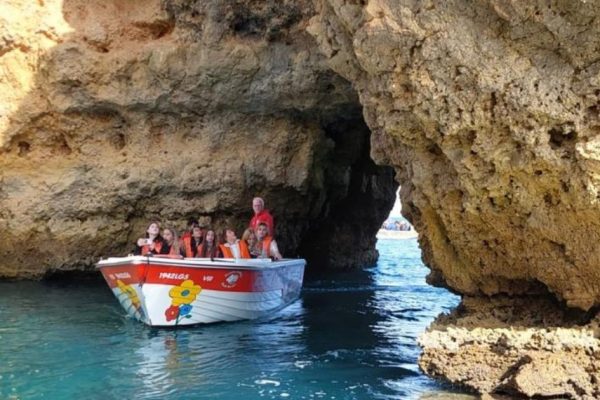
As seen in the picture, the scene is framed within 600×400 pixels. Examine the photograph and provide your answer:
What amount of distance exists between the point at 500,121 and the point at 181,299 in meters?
5.25

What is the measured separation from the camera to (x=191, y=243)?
11.3 m

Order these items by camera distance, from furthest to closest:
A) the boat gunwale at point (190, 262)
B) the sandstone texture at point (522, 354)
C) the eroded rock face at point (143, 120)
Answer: the eroded rock face at point (143, 120) < the boat gunwale at point (190, 262) < the sandstone texture at point (522, 354)

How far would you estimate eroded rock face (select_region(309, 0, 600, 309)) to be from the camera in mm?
5918

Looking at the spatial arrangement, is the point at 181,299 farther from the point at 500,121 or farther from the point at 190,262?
the point at 500,121

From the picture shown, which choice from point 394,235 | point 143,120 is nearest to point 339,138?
point 143,120

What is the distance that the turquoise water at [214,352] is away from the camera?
6.50 metres

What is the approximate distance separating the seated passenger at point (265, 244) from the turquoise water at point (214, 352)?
3.35 feet

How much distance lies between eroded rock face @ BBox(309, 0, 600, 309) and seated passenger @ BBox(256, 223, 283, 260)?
407 centimetres

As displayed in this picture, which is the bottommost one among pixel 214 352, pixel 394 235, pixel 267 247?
pixel 214 352

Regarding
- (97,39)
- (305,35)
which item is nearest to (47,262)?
(97,39)

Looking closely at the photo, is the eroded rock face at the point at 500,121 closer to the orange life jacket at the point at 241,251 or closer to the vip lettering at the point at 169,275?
the vip lettering at the point at 169,275

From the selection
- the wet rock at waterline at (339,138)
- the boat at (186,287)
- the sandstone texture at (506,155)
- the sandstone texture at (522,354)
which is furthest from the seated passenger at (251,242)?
the sandstone texture at (522,354)

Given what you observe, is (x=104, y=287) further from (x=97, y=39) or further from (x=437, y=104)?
(x=437, y=104)

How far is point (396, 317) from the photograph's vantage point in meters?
10.8
